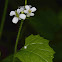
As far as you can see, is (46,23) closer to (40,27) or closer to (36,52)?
(40,27)

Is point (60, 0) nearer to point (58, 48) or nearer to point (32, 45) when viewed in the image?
point (58, 48)

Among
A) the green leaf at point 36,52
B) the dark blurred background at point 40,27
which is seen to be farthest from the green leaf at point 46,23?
the green leaf at point 36,52

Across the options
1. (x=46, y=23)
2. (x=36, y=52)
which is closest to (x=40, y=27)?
(x=46, y=23)

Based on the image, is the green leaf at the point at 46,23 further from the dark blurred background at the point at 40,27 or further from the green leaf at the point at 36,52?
the green leaf at the point at 36,52

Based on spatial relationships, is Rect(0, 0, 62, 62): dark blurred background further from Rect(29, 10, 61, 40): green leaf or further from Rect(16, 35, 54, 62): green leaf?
Rect(16, 35, 54, 62): green leaf

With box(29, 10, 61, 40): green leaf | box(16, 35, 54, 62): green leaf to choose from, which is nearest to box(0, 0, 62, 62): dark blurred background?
box(29, 10, 61, 40): green leaf
